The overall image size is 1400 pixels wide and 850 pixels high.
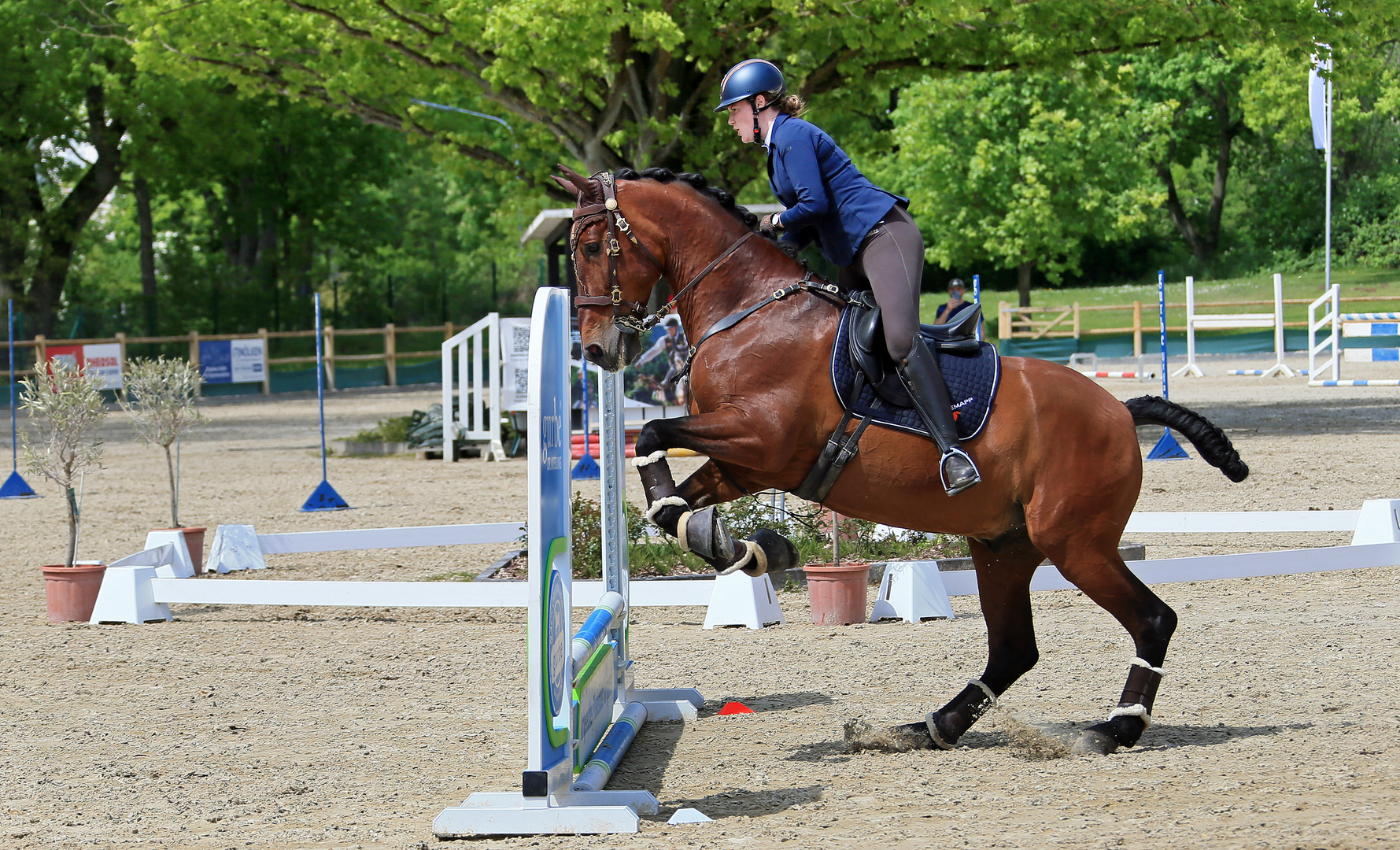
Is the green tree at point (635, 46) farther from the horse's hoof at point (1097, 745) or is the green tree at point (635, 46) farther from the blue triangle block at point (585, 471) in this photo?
the horse's hoof at point (1097, 745)

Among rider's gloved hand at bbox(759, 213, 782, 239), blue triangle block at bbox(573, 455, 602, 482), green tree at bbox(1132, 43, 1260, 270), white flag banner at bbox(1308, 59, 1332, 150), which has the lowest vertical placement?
blue triangle block at bbox(573, 455, 602, 482)

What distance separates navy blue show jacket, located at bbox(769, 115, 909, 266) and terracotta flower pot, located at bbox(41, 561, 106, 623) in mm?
5454

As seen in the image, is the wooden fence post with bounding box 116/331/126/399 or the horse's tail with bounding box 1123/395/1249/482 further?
the wooden fence post with bounding box 116/331/126/399

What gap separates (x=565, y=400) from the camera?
4.50 metres

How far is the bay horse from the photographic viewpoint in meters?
4.65

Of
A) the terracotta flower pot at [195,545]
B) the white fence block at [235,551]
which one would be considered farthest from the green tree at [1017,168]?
the terracotta flower pot at [195,545]

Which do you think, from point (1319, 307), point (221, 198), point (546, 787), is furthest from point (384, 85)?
point (1319, 307)

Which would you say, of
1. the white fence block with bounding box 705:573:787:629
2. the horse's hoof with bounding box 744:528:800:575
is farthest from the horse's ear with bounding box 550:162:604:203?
the white fence block with bounding box 705:573:787:629

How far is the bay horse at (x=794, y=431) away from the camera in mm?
4652

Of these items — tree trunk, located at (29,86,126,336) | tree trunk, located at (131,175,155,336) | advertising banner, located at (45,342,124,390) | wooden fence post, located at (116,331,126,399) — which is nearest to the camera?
advertising banner, located at (45,342,124,390)

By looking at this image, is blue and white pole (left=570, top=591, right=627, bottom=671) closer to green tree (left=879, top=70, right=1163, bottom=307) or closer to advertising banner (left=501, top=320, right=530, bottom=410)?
advertising banner (left=501, top=320, right=530, bottom=410)

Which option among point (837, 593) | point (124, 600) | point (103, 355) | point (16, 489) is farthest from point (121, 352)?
point (837, 593)

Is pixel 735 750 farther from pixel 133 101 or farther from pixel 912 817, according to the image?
pixel 133 101

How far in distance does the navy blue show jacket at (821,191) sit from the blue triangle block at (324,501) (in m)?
9.09
